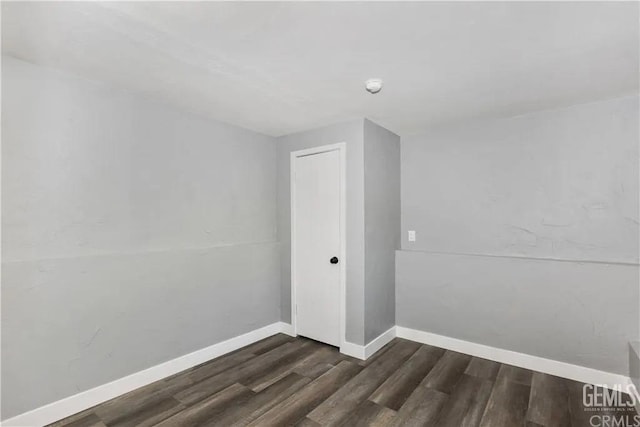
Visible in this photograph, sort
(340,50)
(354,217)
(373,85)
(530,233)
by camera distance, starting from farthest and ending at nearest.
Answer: (354,217), (530,233), (373,85), (340,50)

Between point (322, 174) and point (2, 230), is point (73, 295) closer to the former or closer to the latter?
point (2, 230)

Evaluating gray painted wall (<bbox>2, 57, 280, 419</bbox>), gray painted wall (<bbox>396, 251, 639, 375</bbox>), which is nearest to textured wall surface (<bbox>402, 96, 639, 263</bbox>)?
gray painted wall (<bbox>396, 251, 639, 375</bbox>)

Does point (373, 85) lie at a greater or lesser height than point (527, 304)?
greater

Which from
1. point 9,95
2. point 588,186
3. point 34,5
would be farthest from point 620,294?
point 9,95

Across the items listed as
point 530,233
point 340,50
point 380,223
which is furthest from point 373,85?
point 530,233

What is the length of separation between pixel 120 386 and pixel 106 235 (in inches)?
46.8

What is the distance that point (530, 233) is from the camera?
3010 millimetres

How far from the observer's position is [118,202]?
2.46 meters

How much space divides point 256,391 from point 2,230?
208 centimetres

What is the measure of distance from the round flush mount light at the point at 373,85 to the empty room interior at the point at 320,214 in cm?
2

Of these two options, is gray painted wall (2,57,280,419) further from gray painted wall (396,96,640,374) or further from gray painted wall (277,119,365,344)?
gray painted wall (396,96,640,374)

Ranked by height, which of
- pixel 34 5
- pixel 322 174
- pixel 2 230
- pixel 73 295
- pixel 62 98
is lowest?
pixel 73 295

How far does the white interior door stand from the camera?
3.36 metres

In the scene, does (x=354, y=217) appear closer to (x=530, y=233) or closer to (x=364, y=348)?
(x=364, y=348)
